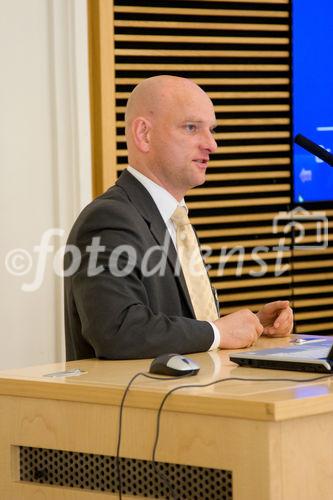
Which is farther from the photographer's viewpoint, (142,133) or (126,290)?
(142,133)

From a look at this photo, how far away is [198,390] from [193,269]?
1134 millimetres

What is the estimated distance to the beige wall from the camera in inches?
207

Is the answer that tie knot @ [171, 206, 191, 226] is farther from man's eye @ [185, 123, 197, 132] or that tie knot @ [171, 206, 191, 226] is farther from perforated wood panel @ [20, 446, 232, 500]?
perforated wood panel @ [20, 446, 232, 500]

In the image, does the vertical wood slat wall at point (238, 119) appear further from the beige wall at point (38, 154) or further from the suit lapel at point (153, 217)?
the suit lapel at point (153, 217)

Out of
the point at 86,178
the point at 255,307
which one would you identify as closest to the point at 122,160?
the point at 86,178

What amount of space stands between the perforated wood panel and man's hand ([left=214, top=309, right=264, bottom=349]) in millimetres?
719

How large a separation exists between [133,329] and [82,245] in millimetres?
373

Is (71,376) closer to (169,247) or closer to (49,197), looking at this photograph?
(169,247)

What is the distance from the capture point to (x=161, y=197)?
364 centimetres

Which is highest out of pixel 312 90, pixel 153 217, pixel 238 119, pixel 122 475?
pixel 312 90

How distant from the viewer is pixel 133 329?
10.3 feet

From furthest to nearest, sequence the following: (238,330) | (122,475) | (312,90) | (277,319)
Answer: (312,90)
(277,319)
(238,330)
(122,475)
